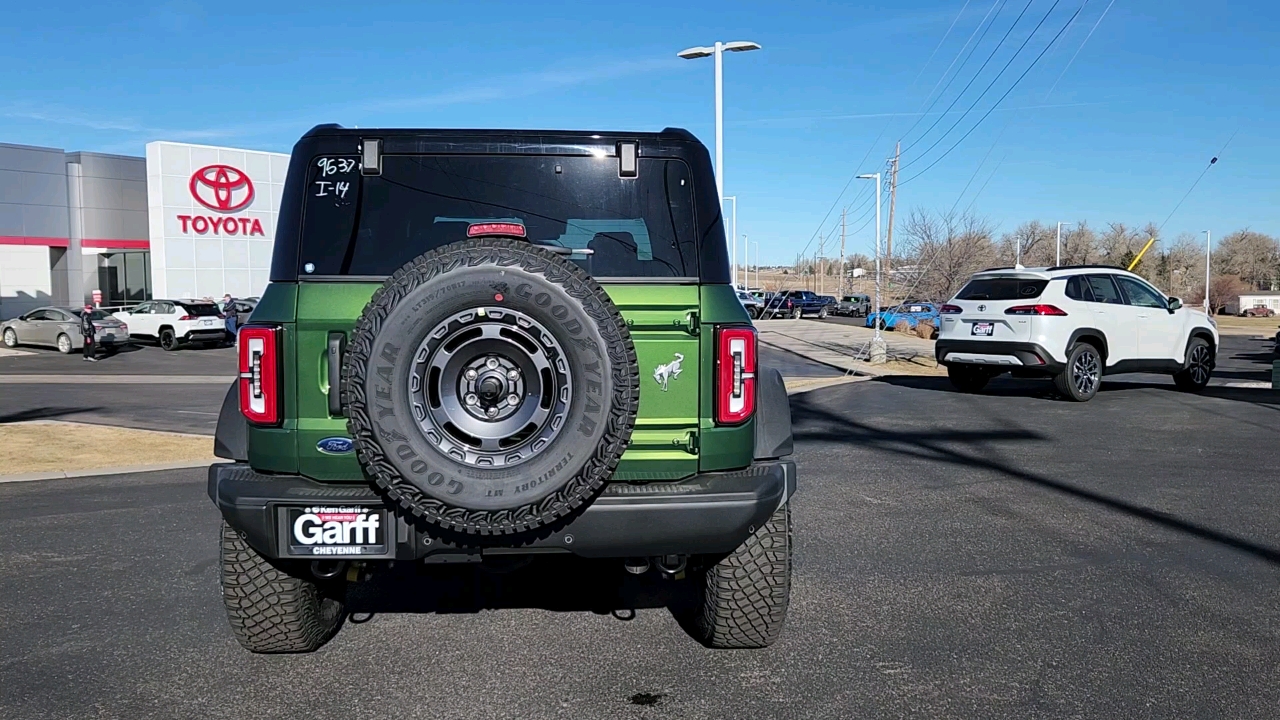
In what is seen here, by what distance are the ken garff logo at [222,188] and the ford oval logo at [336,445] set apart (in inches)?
1470

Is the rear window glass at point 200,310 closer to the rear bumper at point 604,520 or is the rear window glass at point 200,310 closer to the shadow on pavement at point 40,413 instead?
the shadow on pavement at point 40,413

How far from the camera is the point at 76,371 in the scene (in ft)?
78.1

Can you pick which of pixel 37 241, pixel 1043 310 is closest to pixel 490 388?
pixel 1043 310

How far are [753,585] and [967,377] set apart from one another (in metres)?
12.5

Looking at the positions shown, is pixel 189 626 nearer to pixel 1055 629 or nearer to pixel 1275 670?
pixel 1055 629

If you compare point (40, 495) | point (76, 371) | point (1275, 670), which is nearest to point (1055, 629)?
point (1275, 670)

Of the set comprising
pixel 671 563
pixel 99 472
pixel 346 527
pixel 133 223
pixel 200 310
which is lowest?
pixel 99 472

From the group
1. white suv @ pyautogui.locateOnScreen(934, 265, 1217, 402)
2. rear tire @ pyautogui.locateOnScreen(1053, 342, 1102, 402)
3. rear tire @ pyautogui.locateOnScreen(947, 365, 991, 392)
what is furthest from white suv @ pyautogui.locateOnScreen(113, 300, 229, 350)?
rear tire @ pyautogui.locateOnScreen(1053, 342, 1102, 402)

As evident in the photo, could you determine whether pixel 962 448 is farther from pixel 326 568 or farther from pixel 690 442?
pixel 326 568

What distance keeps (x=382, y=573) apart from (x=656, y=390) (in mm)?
2641

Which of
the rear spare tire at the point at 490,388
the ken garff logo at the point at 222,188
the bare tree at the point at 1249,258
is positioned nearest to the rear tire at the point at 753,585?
the rear spare tire at the point at 490,388

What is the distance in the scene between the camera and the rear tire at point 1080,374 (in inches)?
551

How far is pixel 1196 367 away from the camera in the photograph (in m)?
15.8

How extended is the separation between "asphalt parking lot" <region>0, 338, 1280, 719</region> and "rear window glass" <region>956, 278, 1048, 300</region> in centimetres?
577
